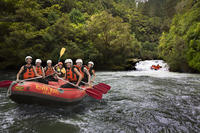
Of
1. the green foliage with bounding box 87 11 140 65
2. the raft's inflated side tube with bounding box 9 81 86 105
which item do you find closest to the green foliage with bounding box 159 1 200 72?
the green foliage with bounding box 87 11 140 65

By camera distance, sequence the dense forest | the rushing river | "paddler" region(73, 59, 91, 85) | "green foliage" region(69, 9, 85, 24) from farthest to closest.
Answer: "green foliage" region(69, 9, 85, 24) → the dense forest → "paddler" region(73, 59, 91, 85) → the rushing river

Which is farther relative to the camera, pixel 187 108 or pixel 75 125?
pixel 187 108

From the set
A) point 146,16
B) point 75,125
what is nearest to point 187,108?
point 75,125

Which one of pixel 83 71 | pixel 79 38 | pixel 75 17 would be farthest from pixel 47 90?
pixel 75 17

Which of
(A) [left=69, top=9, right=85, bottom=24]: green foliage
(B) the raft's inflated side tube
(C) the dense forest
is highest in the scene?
(A) [left=69, top=9, right=85, bottom=24]: green foliage

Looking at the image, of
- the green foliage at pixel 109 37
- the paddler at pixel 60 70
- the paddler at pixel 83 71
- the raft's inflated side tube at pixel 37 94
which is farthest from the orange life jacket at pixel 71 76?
the green foliage at pixel 109 37

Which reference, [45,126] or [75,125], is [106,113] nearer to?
[75,125]

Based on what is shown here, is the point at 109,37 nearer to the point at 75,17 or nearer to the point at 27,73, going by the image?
the point at 75,17

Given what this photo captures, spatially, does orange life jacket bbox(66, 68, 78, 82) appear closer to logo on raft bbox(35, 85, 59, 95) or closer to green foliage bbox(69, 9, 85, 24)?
logo on raft bbox(35, 85, 59, 95)

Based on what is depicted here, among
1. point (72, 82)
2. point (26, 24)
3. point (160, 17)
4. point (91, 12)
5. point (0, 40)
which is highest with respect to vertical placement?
point (160, 17)

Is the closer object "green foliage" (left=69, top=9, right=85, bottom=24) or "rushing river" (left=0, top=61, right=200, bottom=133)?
"rushing river" (left=0, top=61, right=200, bottom=133)

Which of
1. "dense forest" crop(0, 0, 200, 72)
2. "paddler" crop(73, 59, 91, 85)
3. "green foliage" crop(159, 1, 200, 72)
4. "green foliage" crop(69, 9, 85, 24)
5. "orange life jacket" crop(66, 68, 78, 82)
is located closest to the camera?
"orange life jacket" crop(66, 68, 78, 82)

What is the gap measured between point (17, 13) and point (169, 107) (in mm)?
16358

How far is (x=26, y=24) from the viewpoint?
47.9ft
